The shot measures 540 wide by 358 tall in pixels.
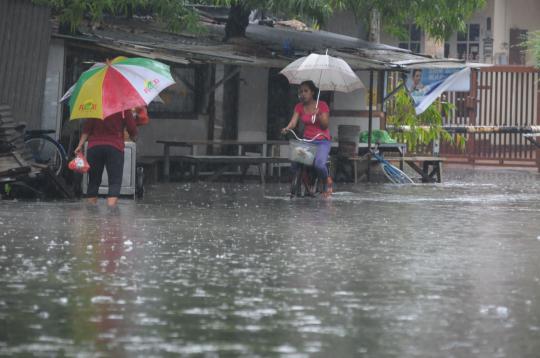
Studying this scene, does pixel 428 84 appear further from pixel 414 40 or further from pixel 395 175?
pixel 414 40

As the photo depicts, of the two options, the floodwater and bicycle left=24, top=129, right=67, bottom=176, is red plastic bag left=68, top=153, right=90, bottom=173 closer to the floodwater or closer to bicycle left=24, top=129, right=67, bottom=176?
the floodwater

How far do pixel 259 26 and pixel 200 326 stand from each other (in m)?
18.7

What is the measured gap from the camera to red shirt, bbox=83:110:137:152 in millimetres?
16625

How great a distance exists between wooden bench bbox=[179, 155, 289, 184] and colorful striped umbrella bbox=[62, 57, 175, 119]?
5707 mm

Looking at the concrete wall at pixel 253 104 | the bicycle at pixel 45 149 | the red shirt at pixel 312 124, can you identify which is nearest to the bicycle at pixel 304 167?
the red shirt at pixel 312 124

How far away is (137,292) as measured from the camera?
9.08 m

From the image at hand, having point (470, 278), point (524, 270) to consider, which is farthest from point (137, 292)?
point (524, 270)

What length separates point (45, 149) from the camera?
19.6 m

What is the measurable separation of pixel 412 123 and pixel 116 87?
16246mm

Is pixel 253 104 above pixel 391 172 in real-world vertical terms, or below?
above

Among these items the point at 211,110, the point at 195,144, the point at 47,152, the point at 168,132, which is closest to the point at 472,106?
the point at 211,110

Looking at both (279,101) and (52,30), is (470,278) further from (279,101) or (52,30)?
(279,101)

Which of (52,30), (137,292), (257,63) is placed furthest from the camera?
(257,63)

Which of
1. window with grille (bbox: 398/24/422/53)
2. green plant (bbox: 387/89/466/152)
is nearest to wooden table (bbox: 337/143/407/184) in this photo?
green plant (bbox: 387/89/466/152)
